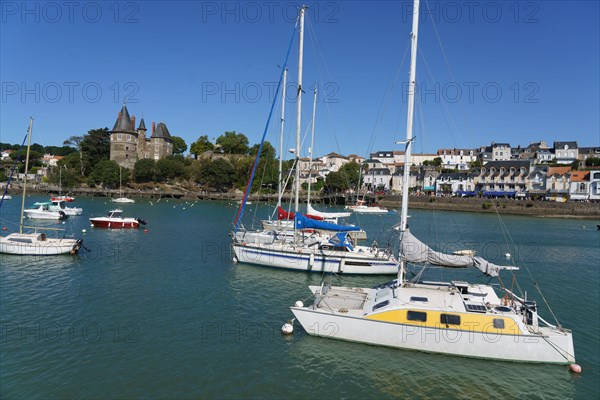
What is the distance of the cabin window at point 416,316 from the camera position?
49.4ft

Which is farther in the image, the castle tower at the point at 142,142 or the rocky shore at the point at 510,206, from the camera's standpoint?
the castle tower at the point at 142,142

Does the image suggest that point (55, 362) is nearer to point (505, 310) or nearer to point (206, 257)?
point (505, 310)

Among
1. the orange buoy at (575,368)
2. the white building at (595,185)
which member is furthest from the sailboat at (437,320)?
the white building at (595,185)

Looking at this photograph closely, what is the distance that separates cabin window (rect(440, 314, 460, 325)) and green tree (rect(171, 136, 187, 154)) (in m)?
158

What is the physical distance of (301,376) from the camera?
45.5 feet

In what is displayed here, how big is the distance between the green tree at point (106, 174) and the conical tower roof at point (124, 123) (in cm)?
1325

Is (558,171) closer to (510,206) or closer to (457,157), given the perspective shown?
(510,206)

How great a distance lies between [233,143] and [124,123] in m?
38.0

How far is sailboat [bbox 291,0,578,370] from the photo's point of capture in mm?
14531

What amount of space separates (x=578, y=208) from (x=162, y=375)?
103 meters

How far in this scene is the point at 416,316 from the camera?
49.6 feet

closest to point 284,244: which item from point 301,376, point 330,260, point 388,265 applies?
point 330,260

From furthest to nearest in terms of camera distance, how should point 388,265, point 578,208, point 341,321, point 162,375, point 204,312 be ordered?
point 578,208 → point 388,265 → point 204,312 → point 341,321 → point 162,375

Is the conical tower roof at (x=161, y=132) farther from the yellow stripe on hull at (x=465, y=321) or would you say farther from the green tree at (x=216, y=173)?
the yellow stripe on hull at (x=465, y=321)
